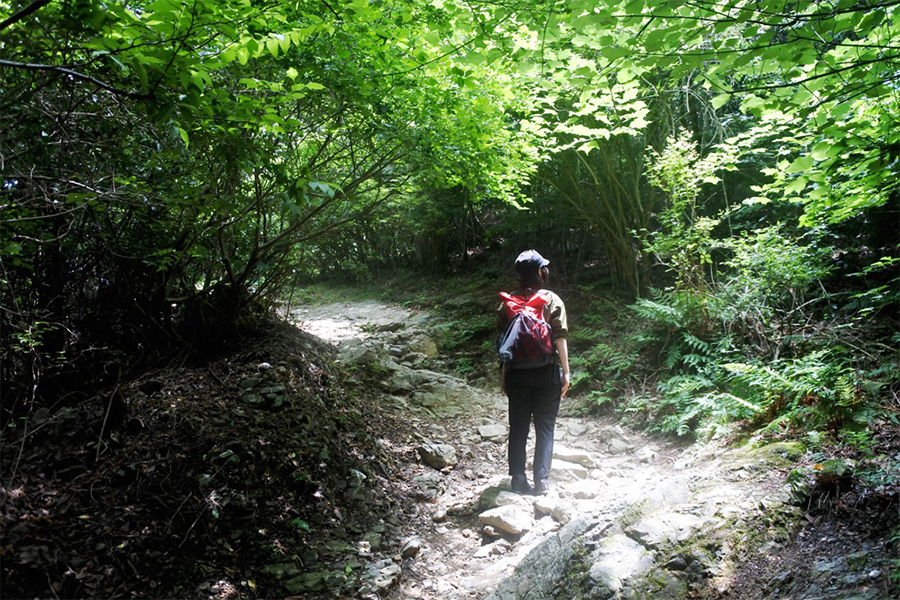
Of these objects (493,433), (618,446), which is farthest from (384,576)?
(618,446)

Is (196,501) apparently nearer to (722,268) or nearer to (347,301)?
(722,268)

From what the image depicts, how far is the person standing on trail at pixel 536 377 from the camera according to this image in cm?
437

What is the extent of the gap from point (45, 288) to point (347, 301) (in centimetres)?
1115

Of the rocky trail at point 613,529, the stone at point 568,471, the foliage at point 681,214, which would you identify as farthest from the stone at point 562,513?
the foliage at point 681,214

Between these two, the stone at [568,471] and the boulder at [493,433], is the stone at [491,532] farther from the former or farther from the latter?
the boulder at [493,433]

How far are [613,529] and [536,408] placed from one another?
5.07ft

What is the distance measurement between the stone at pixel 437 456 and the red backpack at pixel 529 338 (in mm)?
1735

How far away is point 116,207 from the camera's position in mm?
3783

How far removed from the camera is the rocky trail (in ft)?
7.86

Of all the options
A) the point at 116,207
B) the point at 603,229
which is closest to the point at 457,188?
the point at 603,229

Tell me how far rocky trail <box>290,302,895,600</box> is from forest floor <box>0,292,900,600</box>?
→ 13mm

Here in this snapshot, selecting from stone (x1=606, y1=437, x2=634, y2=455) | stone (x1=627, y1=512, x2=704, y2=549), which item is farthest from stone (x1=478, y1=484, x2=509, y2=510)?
stone (x1=606, y1=437, x2=634, y2=455)

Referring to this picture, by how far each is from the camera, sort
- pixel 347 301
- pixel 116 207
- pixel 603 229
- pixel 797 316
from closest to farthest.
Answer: pixel 116 207 → pixel 797 316 → pixel 603 229 → pixel 347 301

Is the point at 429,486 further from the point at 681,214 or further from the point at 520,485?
the point at 681,214
